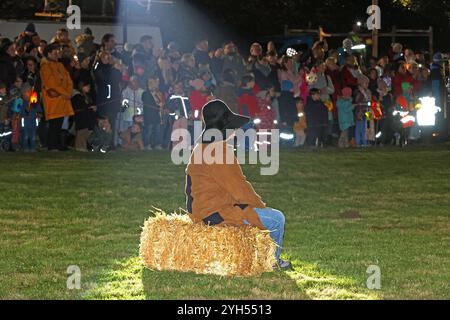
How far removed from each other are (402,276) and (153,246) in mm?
2340

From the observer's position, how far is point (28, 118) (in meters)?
22.3

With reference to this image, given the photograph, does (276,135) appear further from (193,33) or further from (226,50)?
(193,33)

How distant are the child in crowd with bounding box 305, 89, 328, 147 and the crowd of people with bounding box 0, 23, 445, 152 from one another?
0.02m

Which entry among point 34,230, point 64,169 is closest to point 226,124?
point 34,230

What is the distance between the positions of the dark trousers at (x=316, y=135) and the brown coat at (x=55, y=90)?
Result: 19.2 ft

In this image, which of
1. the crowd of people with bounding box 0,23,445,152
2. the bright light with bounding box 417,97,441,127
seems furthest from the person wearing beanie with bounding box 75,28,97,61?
the bright light with bounding box 417,97,441,127

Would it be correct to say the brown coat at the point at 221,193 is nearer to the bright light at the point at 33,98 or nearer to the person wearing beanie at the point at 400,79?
the bright light at the point at 33,98


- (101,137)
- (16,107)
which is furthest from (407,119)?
(16,107)

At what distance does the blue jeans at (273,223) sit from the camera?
1082 centimetres

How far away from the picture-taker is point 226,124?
34.9ft

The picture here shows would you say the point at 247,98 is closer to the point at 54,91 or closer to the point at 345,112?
the point at 345,112

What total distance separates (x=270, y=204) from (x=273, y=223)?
4.96 metres

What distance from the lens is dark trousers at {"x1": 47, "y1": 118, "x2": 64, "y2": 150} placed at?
22.6 metres

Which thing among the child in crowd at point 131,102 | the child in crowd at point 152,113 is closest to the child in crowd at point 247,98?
the child in crowd at point 152,113
